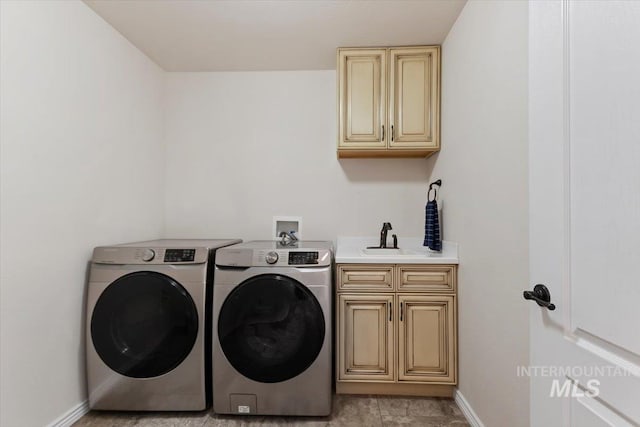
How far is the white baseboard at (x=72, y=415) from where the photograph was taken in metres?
1.68

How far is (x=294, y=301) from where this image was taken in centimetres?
183

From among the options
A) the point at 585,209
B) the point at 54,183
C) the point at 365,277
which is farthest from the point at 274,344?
the point at 585,209

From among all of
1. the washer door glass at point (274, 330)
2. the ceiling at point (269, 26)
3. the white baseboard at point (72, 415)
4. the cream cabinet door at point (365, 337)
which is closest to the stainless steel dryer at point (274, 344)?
the washer door glass at point (274, 330)

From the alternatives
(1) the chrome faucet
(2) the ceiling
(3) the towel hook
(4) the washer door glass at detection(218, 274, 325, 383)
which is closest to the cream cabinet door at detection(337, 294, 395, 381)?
(4) the washer door glass at detection(218, 274, 325, 383)

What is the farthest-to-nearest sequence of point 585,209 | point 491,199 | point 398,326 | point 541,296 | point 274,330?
point 398,326 < point 274,330 < point 491,199 < point 541,296 < point 585,209

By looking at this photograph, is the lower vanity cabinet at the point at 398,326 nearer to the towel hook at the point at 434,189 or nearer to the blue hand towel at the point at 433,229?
the blue hand towel at the point at 433,229

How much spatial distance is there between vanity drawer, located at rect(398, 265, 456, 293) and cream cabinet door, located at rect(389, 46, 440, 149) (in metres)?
0.88

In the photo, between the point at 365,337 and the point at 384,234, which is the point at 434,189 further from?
the point at 365,337

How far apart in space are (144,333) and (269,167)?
4.97ft

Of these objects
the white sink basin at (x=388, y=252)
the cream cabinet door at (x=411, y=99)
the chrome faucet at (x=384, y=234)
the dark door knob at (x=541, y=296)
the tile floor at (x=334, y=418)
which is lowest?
the tile floor at (x=334, y=418)

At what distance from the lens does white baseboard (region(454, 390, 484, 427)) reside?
1.72 m

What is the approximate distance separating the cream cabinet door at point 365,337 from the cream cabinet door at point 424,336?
8 cm

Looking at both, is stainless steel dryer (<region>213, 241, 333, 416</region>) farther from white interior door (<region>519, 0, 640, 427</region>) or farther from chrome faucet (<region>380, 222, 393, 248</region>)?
white interior door (<region>519, 0, 640, 427</region>)

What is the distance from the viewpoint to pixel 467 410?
184 centimetres
